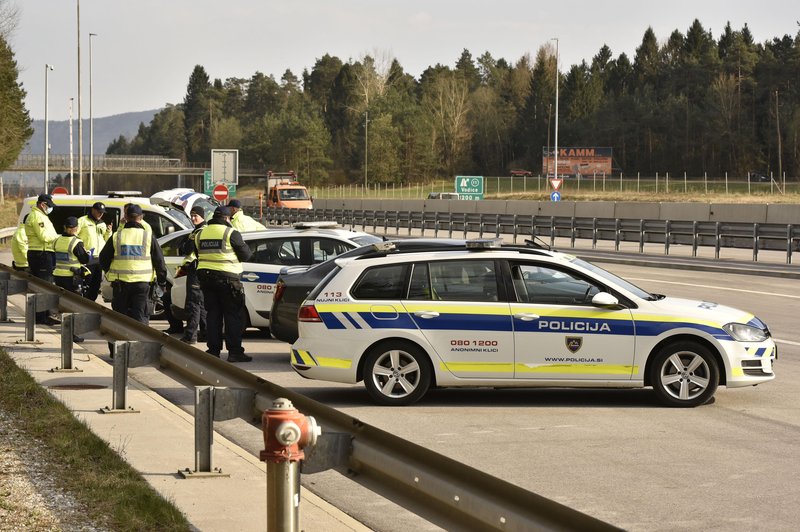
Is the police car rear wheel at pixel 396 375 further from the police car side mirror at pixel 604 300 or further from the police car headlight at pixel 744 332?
the police car headlight at pixel 744 332

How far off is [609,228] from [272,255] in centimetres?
2544

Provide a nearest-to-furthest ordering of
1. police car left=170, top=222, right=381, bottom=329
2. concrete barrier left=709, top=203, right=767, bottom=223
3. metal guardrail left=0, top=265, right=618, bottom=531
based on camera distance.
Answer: metal guardrail left=0, top=265, right=618, bottom=531, police car left=170, top=222, right=381, bottom=329, concrete barrier left=709, top=203, right=767, bottom=223

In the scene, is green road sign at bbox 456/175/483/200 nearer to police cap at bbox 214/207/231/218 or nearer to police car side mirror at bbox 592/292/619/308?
police cap at bbox 214/207/231/218

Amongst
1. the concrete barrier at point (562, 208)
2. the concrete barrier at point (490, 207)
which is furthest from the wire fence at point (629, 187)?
the concrete barrier at point (490, 207)

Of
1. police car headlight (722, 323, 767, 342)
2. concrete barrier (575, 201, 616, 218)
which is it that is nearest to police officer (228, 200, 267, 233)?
police car headlight (722, 323, 767, 342)

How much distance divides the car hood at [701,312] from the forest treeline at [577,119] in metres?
106

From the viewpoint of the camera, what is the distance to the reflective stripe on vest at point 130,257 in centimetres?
1407

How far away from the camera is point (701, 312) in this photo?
11.1 meters

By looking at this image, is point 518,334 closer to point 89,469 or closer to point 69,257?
point 89,469

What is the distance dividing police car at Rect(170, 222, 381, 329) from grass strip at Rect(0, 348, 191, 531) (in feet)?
17.0

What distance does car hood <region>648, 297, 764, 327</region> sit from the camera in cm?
1101

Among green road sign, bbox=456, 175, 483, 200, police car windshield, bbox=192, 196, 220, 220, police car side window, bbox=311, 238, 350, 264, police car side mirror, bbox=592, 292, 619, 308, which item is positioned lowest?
police car side mirror, bbox=592, 292, 619, 308

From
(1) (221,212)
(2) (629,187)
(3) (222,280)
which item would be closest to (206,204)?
(1) (221,212)

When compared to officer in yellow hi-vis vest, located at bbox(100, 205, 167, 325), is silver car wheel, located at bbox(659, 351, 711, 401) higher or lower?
lower
